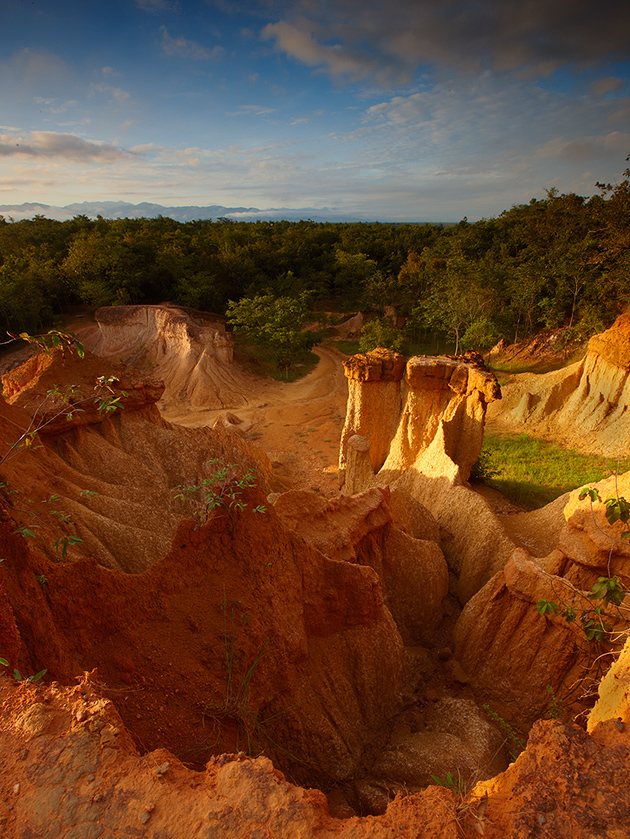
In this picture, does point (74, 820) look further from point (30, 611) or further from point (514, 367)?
point (514, 367)

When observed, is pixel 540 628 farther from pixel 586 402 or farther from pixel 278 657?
pixel 586 402

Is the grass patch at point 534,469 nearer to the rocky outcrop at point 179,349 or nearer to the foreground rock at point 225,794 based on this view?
the foreground rock at point 225,794

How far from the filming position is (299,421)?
22406mm

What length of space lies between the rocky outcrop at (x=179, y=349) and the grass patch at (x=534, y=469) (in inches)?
550

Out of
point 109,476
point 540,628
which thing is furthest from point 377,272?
point 540,628

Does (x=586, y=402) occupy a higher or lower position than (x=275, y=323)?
lower

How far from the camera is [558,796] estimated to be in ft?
8.30

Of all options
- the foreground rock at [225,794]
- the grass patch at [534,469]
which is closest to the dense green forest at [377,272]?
the grass patch at [534,469]

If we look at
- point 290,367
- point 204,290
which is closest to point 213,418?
point 290,367

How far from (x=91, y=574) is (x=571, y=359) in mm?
24834

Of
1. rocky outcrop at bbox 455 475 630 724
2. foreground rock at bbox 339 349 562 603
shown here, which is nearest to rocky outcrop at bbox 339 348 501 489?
foreground rock at bbox 339 349 562 603

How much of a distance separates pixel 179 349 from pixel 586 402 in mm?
22391

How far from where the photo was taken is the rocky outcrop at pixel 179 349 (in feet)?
82.7

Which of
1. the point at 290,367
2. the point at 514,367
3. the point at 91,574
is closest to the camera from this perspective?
the point at 91,574
